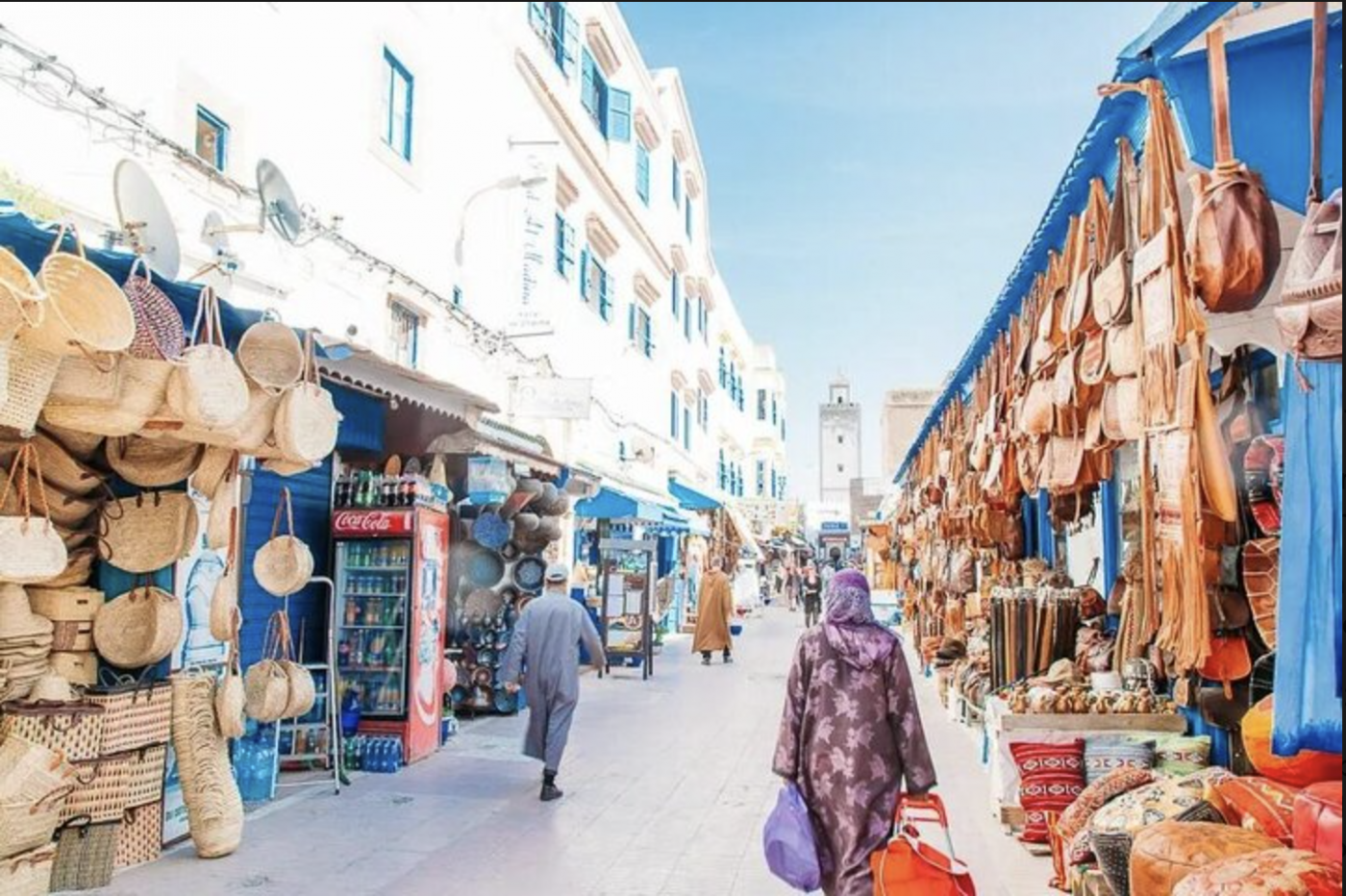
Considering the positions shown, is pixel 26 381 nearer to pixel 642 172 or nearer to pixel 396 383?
pixel 396 383

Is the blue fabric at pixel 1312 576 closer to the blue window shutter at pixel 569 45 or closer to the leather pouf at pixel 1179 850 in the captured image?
the leather pouf at pixel 1179 850

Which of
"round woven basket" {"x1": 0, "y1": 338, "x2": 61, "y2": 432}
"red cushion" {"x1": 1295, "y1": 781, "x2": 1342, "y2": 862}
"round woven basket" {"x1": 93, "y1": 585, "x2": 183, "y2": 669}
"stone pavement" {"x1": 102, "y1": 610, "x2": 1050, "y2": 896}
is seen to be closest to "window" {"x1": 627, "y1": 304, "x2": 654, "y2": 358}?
"stone pavement" {"x1": 102, "y1": 610, "x2": 1050, "y2": 896}

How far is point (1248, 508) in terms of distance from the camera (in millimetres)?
4348

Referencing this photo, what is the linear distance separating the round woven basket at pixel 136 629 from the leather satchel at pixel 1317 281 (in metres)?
5.68

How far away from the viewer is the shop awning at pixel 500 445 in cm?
966

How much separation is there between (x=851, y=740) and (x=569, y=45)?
15727 mm

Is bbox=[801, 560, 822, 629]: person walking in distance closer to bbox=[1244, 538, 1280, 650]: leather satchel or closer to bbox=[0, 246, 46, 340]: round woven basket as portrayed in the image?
bbox=[1244, 538, 1280, 650]: leather satchel

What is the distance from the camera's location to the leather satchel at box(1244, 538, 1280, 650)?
416cm

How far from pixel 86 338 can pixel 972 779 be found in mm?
6746

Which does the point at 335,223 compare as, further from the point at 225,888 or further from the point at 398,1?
the point at 225,888

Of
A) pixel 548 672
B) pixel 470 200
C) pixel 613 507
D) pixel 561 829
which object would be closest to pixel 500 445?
pixel 548 672

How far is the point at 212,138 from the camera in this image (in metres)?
9.00

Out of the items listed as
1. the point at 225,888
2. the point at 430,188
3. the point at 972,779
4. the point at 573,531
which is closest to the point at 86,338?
the point at 225,888

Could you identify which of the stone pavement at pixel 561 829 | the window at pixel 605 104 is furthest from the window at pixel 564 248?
the stone pavement at pixel 561 829
